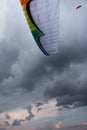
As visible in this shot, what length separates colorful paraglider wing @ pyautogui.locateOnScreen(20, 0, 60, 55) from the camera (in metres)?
29.9

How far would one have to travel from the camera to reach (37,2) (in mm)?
30047

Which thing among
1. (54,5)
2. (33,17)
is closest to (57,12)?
(54,5)

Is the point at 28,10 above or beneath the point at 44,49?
above

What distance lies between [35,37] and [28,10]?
241 centimetres

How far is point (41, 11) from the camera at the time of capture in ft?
99.3

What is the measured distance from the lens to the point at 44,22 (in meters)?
30.6

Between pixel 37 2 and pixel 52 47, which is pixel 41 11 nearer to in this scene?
pixel 37 2

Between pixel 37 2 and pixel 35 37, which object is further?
pixel 35 37

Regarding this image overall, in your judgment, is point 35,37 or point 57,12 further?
point 35,37

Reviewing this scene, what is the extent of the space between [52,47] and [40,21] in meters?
2.36

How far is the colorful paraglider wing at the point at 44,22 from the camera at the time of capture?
29877 mm

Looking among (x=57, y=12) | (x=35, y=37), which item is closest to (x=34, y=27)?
(x=35, y=37)

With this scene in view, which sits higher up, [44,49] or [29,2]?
[29,2]

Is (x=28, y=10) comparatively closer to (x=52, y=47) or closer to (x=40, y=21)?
(x=40, y=21)
